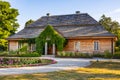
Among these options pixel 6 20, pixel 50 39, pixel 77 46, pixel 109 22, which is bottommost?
pixel 77 46

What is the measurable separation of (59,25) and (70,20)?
6.78ft

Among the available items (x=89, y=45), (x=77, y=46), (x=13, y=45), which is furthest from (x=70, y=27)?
(x=13, y=45)

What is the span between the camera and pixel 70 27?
137 feet

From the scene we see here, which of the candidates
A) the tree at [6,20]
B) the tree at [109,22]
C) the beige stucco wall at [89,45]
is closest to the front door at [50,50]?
the beige stucco wall at [89,45]

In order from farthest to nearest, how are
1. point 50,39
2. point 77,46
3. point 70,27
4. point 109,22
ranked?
1. point 109,22
2. point 70,27
3. point 50,39
4. point 77,46

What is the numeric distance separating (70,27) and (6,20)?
51.9 ft

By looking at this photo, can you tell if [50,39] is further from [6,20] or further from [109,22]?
[109,22]

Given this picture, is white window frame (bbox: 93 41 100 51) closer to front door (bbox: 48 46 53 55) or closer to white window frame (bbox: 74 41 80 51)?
white window frame (bbox: 74 41 80 51)

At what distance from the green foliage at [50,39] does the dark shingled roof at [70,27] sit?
1.34 m

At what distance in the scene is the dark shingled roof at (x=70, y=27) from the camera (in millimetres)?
38562

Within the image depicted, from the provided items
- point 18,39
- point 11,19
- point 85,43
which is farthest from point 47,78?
point 11,19

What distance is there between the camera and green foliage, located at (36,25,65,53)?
3828cm

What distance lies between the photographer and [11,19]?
174 feet

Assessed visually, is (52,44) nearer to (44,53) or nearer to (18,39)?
(44,53)
